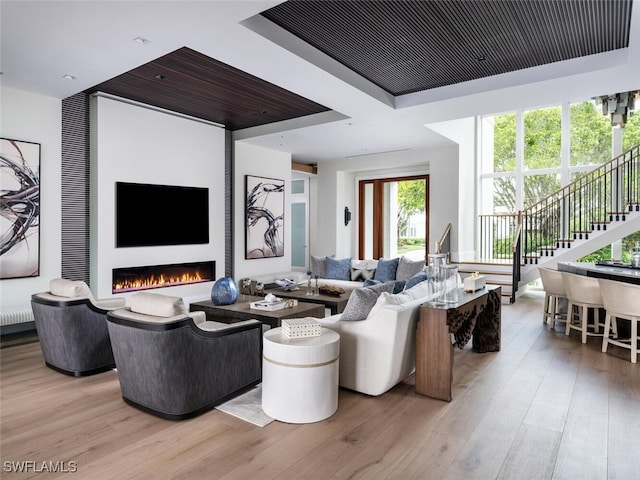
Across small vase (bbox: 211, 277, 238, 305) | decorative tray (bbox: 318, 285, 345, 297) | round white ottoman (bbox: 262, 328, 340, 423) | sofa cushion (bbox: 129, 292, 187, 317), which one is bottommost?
round white ottoman (bbox: 262, 328, 340, 423)

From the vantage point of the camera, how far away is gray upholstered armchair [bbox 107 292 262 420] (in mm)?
2727

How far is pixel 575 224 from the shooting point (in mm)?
8336

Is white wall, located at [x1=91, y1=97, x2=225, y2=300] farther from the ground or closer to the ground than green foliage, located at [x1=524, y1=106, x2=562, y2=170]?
closer to the ground

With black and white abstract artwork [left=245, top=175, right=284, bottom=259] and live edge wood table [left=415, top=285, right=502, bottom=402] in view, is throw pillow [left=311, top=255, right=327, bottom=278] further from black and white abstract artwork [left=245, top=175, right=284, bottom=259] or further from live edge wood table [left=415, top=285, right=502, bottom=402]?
live edge wood table [left=415, top=285, right=502, bottom=402]

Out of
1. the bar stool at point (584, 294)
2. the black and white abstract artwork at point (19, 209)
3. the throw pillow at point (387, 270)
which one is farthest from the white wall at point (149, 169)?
the bar stool at point (584, 294)

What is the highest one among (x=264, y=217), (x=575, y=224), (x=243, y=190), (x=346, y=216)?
(x=243, y=190)

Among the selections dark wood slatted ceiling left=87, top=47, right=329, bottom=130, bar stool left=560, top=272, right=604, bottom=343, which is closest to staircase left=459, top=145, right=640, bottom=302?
bar stool left=560, top=272, right=604, bottom=343

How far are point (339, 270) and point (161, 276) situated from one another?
10.0ft

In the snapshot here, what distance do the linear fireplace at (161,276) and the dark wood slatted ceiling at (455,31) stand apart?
4082 mm

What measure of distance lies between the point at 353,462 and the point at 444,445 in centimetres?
61

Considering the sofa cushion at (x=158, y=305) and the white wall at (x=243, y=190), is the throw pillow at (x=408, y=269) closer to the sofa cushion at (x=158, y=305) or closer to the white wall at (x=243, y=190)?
→ the white wall at (x=243, y=190)

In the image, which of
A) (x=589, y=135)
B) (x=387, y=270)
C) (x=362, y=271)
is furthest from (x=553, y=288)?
(x=589, y=135)

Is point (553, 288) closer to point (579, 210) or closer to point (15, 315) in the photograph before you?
point (579, 210)

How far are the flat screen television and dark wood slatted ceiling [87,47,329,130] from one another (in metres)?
1.25
